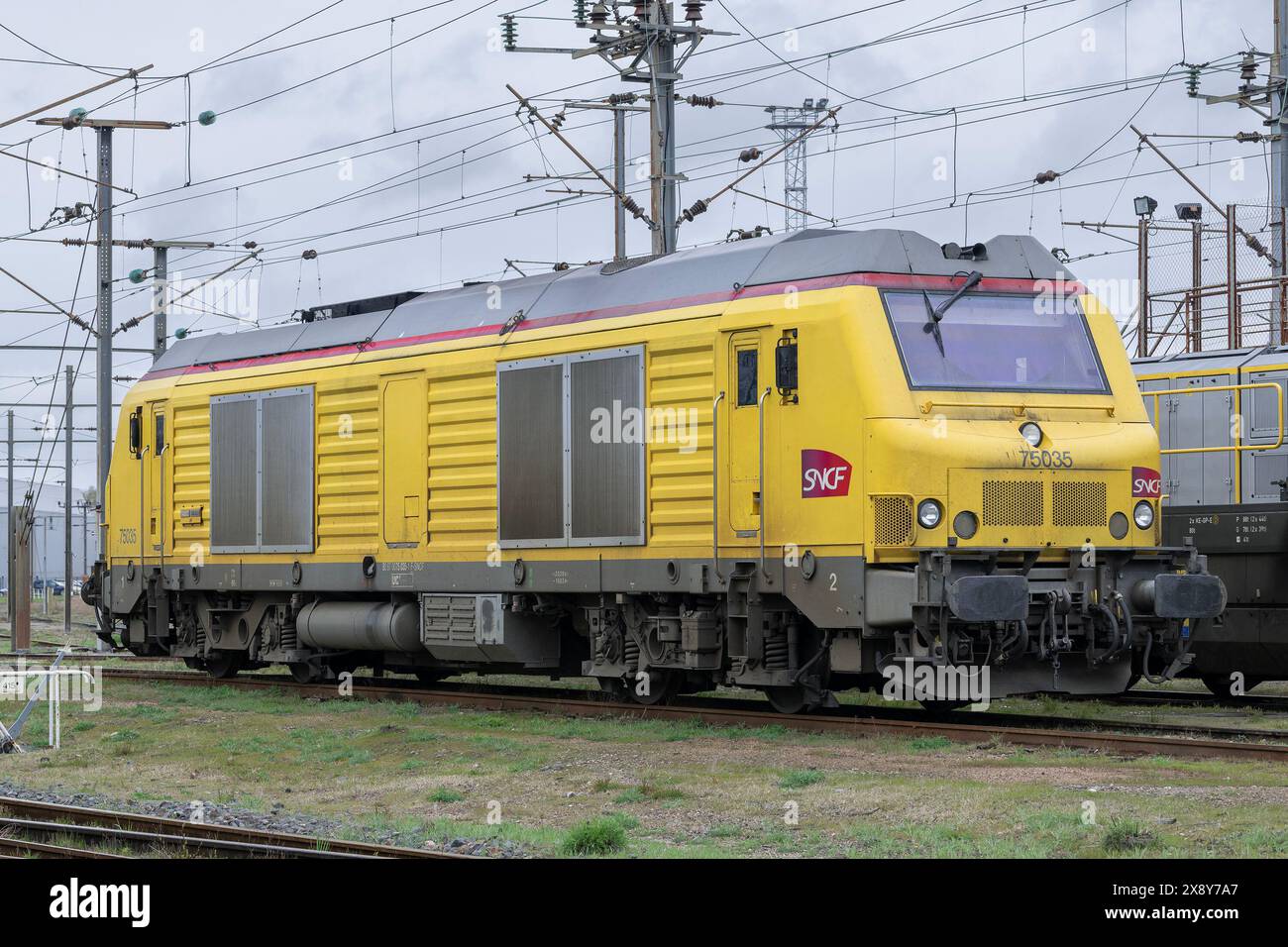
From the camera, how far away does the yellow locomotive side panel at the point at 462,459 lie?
60.8 ft

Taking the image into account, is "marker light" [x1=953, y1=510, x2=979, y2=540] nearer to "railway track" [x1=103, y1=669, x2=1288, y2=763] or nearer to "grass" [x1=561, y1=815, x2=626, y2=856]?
"railway track" [x1=103, y1=669, x2=1288, y2=763]

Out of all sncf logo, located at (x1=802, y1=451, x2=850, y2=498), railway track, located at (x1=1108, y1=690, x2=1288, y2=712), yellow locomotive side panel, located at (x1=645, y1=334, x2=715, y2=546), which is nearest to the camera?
sncf logo, located at (x1=802, y1=451, x2=850, y2=498)

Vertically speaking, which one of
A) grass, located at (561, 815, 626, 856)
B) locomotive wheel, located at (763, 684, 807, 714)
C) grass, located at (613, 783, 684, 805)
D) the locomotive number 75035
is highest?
the locomotive number 75035

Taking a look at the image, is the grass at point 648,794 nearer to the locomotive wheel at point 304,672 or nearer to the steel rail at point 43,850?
the steel rail at point 43,850

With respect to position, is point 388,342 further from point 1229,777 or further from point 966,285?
point 1229,777

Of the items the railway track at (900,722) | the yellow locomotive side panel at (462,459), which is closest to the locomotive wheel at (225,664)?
the railway track at (900,722)

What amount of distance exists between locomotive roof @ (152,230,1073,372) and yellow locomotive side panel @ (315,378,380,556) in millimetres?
634

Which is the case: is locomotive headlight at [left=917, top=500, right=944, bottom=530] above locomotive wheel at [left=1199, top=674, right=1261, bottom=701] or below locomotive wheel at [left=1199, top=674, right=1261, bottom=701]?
above

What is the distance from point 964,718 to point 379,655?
8.18 meters

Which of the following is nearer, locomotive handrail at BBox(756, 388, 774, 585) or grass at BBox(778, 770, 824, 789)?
grass at BBox(778, 770, 824, 789)

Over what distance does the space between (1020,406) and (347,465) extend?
8.30 metres

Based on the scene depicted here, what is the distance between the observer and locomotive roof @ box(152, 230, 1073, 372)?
51.4ft

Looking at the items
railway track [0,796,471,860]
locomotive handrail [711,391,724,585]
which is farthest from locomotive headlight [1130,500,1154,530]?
railway track [0,796,471,860]
